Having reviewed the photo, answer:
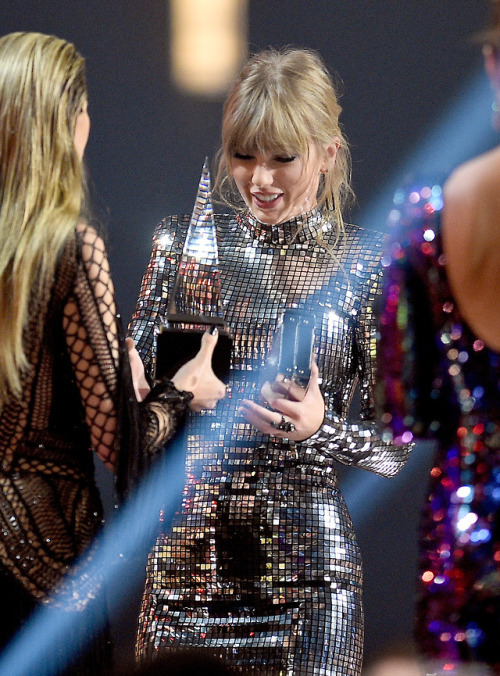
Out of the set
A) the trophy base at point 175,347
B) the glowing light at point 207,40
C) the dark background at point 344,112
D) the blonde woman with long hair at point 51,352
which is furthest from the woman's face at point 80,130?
the glowing light at point 207,40

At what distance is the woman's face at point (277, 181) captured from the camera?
2.01 metres

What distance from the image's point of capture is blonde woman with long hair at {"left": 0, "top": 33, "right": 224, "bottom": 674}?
1426 mm

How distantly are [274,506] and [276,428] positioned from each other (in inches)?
6.0

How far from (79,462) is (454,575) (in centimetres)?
60

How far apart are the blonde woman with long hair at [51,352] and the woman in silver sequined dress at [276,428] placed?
40cm

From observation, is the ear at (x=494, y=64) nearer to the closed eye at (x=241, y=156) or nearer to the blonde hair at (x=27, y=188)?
the blonde hair at (x=27, y=188)

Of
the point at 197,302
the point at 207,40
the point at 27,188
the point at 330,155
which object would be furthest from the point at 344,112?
the point at 27,188

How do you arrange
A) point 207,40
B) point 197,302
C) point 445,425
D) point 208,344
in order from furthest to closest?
point 207,40 → point 197,302 → point 208,344 → point 445,425

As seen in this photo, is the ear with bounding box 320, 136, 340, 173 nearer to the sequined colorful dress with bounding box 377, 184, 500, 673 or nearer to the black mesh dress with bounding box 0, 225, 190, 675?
the black mesh dress with bounding box 0, 225, 190, 675

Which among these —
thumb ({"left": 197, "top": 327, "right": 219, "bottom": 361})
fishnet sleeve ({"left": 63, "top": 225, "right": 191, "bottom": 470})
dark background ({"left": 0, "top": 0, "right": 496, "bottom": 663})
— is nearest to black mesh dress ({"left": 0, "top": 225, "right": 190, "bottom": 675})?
fishnet sleeve ({"left": 63, "top": 225, "right": 191, "bottom": 470})

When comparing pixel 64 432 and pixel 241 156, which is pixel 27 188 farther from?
pixel 241 156

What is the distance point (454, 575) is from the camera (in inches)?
44.6

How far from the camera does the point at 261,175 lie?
200cm

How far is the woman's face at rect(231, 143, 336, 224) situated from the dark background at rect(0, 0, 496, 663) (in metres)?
0.77
